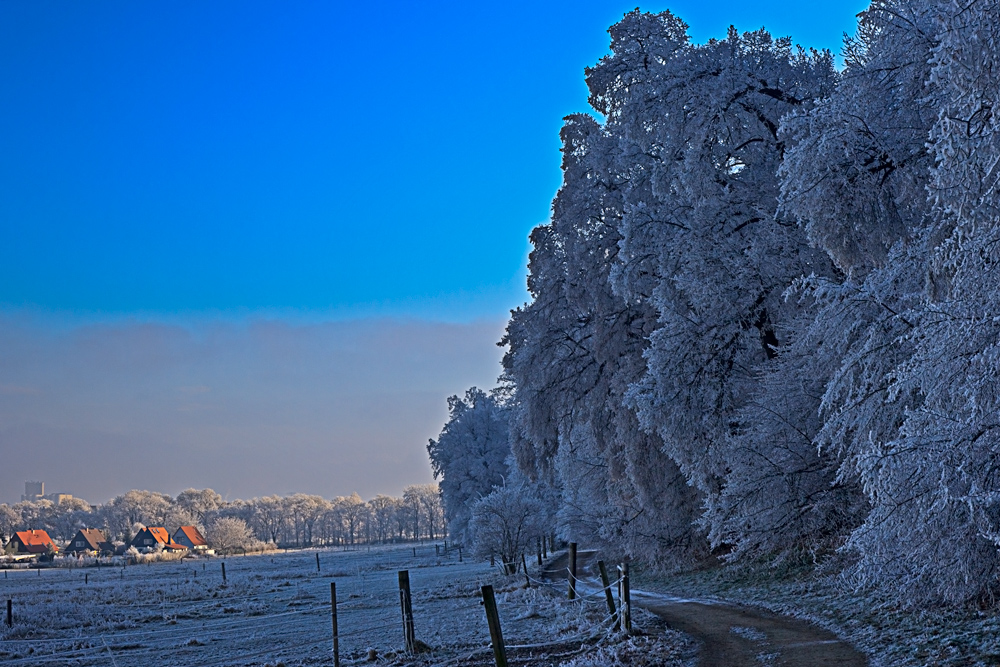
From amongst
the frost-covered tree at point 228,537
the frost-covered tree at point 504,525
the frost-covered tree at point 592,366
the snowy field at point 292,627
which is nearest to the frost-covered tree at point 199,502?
the frost-covered tree at point 228,537

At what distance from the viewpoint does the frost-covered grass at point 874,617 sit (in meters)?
8.10

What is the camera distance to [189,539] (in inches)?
5113

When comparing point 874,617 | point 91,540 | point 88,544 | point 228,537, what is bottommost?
point 228,537

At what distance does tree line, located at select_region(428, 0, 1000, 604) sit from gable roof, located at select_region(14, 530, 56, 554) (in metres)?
128

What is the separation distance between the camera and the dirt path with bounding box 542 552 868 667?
9.28 meters

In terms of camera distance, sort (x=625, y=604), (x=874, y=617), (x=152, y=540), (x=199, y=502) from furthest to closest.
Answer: (x=199, y=502), (x=152, y=540), (x=625, y=604), (x=874, y=617)

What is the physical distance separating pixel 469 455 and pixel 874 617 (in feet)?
144

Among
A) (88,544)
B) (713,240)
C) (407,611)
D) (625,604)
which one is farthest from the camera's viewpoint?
(88,544)

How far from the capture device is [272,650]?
18219mm

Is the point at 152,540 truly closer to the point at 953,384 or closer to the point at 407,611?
the point at 407,611

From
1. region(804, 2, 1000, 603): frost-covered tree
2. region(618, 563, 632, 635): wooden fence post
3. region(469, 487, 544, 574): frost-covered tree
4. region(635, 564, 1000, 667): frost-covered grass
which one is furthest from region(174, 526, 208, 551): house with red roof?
region(804, 2, 1000, 603): frost-covered tree

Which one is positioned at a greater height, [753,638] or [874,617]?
[874,617]

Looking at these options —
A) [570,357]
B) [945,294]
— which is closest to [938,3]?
[945,294]

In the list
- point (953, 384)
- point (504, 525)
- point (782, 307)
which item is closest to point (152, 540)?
point (504, 525)
